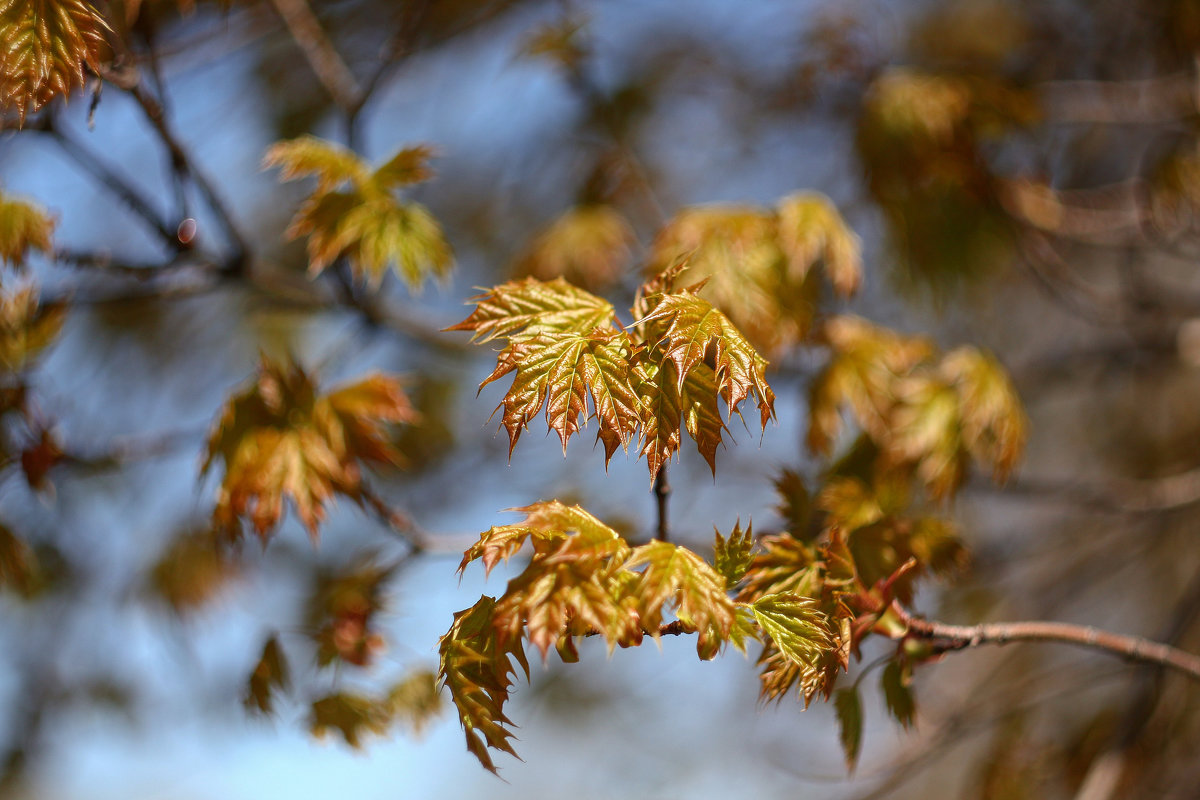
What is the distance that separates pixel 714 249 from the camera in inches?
75.5

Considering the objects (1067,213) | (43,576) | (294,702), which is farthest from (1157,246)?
(43,576)

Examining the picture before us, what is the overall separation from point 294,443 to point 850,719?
122 cm

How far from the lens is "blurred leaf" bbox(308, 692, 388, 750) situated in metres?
1.81

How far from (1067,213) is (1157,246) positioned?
0.36m

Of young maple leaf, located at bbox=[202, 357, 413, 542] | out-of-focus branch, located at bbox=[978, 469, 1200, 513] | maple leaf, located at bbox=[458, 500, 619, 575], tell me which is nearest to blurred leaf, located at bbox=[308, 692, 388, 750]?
young maple leaf, located at bbox=[202, 357, 413, 542]

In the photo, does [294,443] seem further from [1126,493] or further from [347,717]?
[1126,493]

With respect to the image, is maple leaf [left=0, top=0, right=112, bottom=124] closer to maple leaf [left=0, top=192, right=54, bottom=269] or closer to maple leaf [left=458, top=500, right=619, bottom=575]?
maple leaf [left=0, top=192, right=54, bottom=269]

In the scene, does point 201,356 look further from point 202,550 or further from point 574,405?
point 574,405

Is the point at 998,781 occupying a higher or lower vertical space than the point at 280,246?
lower

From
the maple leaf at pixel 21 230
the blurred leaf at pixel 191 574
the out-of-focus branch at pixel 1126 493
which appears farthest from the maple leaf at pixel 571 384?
the blurred leaf at pixel 191 574

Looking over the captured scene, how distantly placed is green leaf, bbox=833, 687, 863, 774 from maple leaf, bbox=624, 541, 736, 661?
47 cm

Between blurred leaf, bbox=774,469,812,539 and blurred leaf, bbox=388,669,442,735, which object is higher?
blurred leaf, bbox=774,469,812,539

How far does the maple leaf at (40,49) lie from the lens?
125 centimetres

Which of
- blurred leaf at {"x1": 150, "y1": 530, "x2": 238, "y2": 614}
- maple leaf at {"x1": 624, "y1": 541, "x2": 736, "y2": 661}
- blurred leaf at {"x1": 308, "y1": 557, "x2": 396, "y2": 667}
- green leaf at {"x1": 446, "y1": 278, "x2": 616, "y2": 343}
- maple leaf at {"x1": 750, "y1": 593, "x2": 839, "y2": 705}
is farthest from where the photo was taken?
A: blurred leaf at {"x1": 150, "y1": 530, "x2": 238, "y2": 614}
